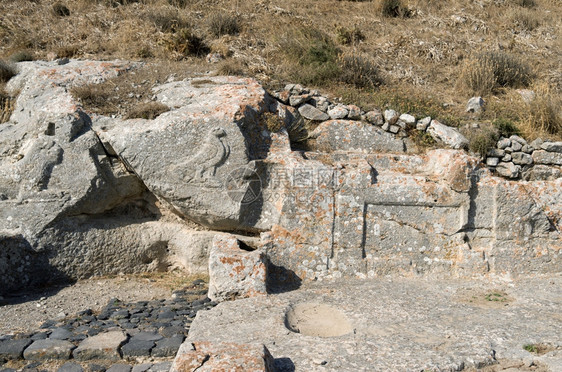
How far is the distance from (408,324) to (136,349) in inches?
100

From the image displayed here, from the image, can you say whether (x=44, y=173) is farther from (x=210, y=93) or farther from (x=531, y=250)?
(x=531, y=250)

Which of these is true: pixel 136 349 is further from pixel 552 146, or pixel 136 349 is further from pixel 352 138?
pixel 552 146

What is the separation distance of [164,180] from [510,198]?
4377 millimetres

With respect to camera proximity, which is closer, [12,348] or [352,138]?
[12,348]

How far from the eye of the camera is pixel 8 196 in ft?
21.8

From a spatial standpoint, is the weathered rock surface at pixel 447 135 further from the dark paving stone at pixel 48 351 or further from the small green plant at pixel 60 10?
the small green plant at pixel 60 10

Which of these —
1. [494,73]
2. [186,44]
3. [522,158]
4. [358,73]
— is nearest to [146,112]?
[186,44]

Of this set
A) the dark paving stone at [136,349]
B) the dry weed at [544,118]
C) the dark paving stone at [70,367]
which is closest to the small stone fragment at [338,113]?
the dry weed at [544,118]

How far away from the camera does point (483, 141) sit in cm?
786

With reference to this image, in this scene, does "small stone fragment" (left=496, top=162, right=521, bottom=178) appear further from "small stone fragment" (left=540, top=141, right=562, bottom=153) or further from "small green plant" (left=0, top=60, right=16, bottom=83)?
"small green plant" (left=0, top=60, right=16, bottom=83)

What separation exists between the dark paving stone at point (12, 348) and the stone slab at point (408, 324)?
1.57 meters

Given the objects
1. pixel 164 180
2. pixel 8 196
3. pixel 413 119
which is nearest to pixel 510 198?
pixel 413 119

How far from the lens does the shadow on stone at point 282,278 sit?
20.8 feet

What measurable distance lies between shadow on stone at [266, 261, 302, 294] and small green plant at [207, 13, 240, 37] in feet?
18.8
